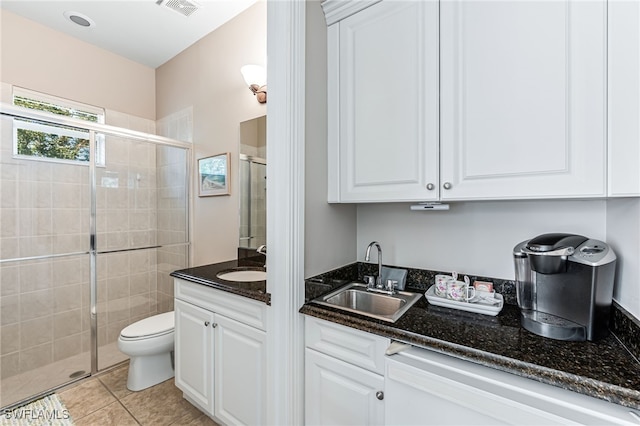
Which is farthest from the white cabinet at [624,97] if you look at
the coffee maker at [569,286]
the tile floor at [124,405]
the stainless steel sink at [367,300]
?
the tile floor at [124,405]

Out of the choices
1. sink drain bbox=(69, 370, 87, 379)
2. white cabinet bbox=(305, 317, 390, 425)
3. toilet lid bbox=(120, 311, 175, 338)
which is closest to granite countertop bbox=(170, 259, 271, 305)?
white cabinet bbox=(305, 317, 390, 425)

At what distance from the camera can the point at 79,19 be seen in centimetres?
229

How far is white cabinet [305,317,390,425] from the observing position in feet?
3.51

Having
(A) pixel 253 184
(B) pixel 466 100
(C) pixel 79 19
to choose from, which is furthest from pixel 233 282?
(C) pixel 79 19

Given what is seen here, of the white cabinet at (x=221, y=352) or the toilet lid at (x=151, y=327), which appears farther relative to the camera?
the toilet lid at (x=151, y=327)

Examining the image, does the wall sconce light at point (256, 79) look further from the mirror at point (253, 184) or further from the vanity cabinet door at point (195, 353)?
the vanity cabinet door at point (195, 353)

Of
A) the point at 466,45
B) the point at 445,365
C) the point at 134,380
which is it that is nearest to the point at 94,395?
the point at 134,380

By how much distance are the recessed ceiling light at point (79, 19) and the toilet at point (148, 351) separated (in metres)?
2.47

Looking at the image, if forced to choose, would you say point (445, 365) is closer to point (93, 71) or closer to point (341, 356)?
point (341, 356)

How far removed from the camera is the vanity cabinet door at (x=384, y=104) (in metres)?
1.16

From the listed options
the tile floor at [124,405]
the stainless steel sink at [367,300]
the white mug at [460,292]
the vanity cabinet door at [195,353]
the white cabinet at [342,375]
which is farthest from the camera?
the tile floor at [124,405]

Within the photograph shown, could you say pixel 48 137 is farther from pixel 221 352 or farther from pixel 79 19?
pixel 221 352

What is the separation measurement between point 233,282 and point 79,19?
2.58 m

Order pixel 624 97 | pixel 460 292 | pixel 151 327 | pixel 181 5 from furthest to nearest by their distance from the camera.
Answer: pixel 181 5, pixel 151 327, pixel 460 292, pixel 624 97
